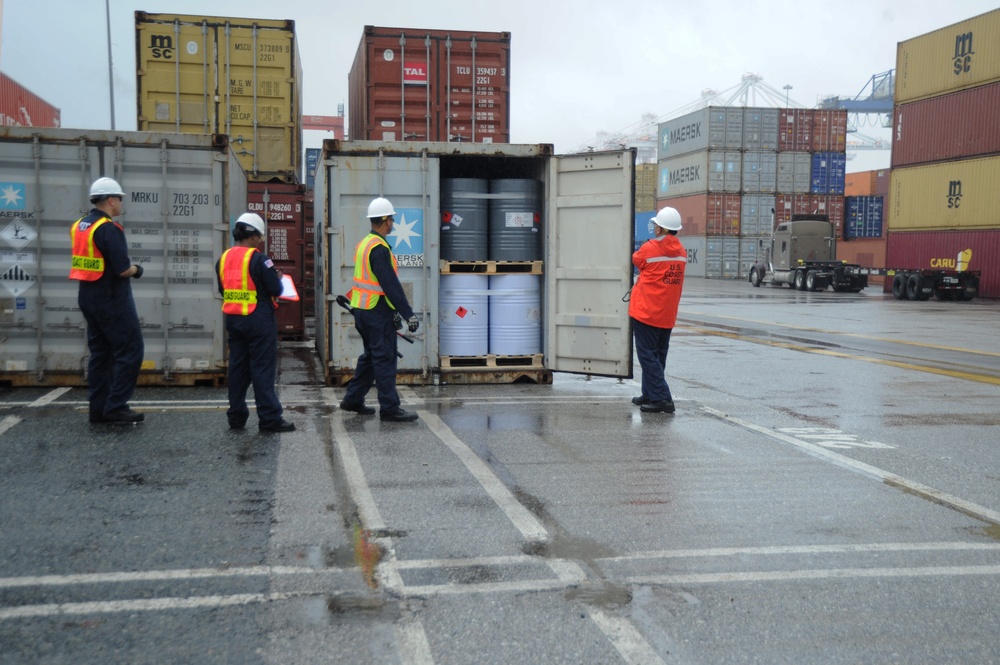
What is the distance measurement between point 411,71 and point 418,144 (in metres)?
5.37

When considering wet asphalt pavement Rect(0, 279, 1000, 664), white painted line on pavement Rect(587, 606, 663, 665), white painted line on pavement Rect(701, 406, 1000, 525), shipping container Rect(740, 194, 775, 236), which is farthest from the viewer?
shipping container Rect(740, 194, 775, 236)

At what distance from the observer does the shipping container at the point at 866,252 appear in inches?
1935

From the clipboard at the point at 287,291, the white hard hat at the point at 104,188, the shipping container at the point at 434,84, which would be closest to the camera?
the clipboard at the point at 287,291

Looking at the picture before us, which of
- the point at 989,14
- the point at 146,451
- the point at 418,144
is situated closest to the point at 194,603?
the point at 146,451

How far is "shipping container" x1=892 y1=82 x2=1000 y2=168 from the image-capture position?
33312mm

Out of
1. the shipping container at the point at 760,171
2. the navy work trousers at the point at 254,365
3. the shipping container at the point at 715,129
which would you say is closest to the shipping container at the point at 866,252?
the shipping container at the point at 760,171

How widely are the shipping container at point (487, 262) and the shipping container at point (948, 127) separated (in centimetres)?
2758

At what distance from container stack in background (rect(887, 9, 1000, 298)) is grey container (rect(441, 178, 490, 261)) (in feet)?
91.0

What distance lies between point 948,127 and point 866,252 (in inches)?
599

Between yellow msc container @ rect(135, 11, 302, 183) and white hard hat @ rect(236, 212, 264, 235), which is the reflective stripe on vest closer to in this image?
white hard hat @ rect(236, 212, 264, 235)

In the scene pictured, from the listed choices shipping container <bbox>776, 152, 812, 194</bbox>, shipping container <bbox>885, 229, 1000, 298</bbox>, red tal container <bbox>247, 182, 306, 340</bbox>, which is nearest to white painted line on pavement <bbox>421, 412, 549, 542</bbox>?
red tal container <bbox>247, 182, 306, 340</bbox>

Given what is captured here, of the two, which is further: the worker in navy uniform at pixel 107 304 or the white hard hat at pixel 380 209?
the white hard hat at pixel 380 209

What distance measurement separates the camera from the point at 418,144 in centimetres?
1044

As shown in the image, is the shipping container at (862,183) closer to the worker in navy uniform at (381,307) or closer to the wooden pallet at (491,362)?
the wooden pallet at (491,362)
